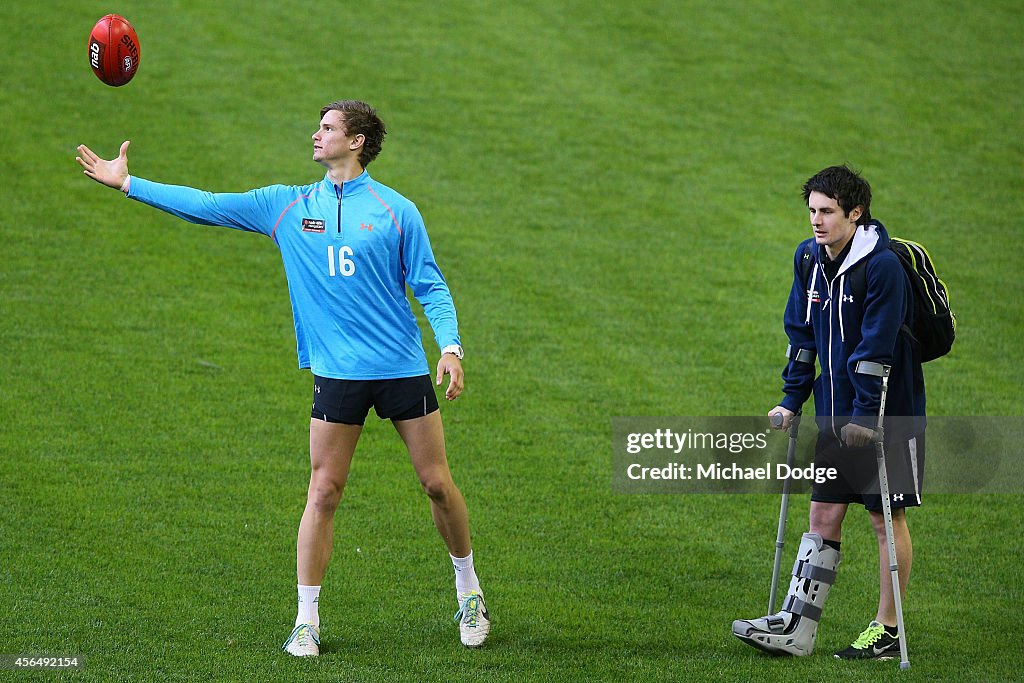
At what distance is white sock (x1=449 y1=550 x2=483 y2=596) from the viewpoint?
18.7 ft

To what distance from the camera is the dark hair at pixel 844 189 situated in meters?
5.36

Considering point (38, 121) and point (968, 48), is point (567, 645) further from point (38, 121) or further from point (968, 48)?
point (968, 48)

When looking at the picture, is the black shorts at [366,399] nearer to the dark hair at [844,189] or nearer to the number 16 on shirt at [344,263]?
the number 16 on shirt at [344,263]

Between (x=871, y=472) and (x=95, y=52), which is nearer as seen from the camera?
(x=871, y=472)

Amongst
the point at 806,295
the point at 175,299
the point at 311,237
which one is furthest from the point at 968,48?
the point at 311,237

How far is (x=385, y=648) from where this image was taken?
556cm

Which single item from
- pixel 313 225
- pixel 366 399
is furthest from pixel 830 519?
pixel 313 225

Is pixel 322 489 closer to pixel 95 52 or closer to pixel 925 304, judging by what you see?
pixel 925 304

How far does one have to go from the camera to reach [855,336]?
5422 millimetres

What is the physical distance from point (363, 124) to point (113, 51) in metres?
2.20

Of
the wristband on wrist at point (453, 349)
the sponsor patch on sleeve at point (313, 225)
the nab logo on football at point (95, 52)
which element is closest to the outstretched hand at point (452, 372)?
the wristband on wrist at point (453, 349)

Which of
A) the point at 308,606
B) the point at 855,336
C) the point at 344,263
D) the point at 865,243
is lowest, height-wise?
the point at 308,606

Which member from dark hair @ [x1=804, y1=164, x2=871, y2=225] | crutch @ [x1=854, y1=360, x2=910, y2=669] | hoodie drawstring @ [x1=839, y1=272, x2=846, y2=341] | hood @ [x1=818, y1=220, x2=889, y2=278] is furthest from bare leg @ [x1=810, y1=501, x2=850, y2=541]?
dark hair @ [x1=804, y1=164, x2=871, y2=225]

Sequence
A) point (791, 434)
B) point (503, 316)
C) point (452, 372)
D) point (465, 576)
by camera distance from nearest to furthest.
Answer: point (452, 372) < point (465, 576) < point (791, 434) < point (503, 316)
